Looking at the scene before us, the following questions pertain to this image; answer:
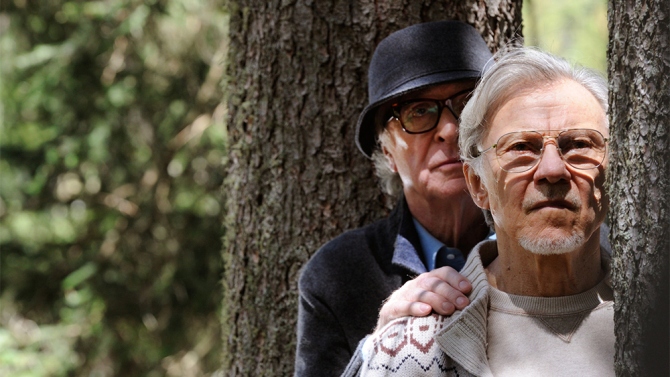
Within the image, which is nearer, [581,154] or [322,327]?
[581,154]

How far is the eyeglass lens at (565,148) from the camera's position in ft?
4.75

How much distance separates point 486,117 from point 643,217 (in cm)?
49

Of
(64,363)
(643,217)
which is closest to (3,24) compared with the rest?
(64,363)

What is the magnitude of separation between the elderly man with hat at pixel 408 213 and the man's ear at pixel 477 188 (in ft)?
1.23

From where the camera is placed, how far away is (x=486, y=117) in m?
1.59

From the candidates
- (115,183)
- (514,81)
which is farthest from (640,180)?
(115,183)

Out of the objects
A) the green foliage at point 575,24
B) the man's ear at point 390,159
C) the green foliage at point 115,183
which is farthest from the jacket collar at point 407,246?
the green foliage at point 575,24

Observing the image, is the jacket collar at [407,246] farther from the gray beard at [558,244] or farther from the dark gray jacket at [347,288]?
the gray beard at [558,244]

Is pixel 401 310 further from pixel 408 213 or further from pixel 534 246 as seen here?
pixel 408 213

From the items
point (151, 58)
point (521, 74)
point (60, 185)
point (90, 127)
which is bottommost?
point (60, 185)

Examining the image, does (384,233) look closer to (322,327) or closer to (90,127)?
(322,327)

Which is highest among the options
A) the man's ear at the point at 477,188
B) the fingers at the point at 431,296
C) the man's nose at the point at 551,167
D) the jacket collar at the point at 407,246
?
the man's nose at the point at 551,167

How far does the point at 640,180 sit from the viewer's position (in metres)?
1.23

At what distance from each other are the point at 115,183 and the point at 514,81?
5365 mm
